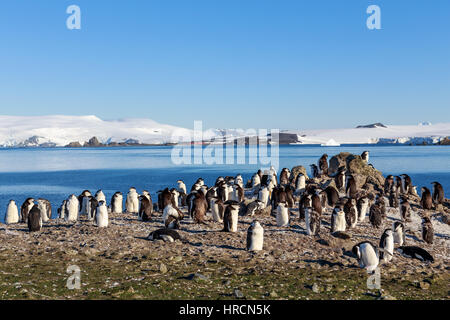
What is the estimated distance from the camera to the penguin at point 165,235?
13.2 metres

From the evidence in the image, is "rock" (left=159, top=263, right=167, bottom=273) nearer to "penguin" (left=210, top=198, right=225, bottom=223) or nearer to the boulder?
"penguin" (left=210, top=198, right=225, bottom=223)

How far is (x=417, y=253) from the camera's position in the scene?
12.3 metres

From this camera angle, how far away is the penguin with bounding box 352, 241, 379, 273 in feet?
36.2

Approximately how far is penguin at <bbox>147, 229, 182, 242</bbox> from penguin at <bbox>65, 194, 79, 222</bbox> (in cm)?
501

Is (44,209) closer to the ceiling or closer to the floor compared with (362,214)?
closer to the ceiling

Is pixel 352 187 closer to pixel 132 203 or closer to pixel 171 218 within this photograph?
pixel 171 218

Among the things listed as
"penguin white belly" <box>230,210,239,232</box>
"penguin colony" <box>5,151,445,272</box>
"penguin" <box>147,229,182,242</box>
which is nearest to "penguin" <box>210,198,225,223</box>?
"penguin colony" <box>5,151,445,272</box>

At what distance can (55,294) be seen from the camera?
860 cm

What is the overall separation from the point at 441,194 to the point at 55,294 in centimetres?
2014

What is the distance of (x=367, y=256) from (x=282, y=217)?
15.1ft

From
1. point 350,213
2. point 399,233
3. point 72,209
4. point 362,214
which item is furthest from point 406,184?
point 72,209
